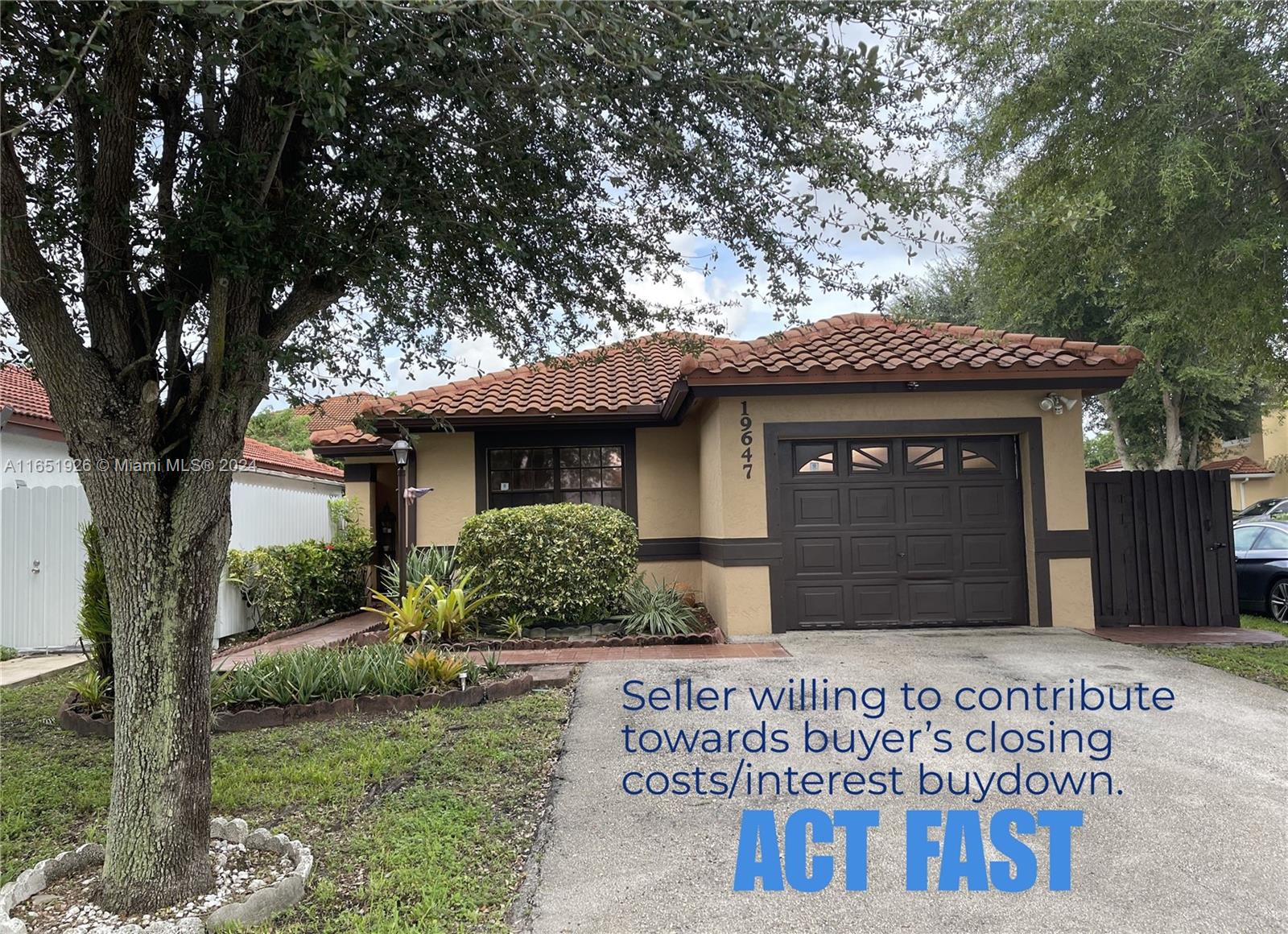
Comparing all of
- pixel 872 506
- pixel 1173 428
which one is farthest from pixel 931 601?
pixel 1173 428

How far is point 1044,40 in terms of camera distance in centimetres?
795

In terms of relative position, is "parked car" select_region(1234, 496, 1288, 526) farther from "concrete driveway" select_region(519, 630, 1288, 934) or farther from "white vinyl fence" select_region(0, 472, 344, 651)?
"white vinyl fence" select_region(0, 472, 344, 651)

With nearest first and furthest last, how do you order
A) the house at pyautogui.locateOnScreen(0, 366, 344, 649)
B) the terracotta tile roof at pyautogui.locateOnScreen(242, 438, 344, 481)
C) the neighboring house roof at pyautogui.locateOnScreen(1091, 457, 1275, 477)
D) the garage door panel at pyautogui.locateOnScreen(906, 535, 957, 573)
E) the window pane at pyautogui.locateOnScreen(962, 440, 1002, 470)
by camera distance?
the house at pyautogui.locateOnScreen(0, 366, 344, 649)
the garage door panel at pyautogui.locateOnScreen(906, 535, 957, 573)
the window pane at pyautogui.locateOnScreen(962, 440, 1002, 470)
the terracotta tile roof at pyautogui.locateOnScreen(242, 438, 344, 481)
the neighboring house roof at pyautogui.locateOnScreen(1091, 457, 1275, 477)

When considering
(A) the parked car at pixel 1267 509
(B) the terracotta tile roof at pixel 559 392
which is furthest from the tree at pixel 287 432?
(A) the parked car at pixel 1267 509

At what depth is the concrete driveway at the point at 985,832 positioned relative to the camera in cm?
294

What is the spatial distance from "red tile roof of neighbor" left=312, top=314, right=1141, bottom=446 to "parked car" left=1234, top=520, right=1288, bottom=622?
14.3 feet

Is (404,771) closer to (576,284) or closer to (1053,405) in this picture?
(576,284)

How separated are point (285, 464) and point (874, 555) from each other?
12.8m

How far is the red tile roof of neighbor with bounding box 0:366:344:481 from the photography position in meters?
9.99

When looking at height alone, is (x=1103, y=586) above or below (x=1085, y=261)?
below

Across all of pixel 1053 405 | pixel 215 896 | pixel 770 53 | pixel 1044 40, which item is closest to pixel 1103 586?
pixel 1053 405

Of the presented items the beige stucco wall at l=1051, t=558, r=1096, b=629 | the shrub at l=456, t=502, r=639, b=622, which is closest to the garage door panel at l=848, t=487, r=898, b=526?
the beige stucco wall at l=1051, t=558, r=1096, b=629

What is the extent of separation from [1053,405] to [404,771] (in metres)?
8.04

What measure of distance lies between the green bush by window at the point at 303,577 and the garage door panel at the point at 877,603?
7.28 metres
